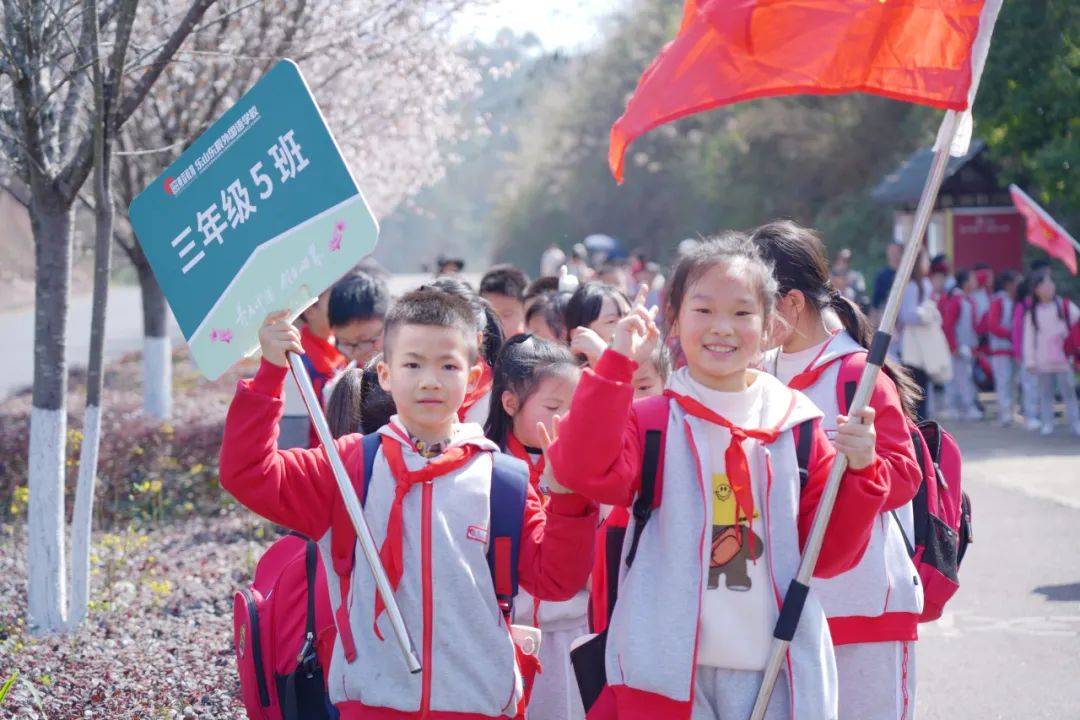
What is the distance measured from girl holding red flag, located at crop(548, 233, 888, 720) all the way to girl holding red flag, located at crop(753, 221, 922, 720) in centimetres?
39

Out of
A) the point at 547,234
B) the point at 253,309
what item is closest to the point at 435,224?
the point at 547,234

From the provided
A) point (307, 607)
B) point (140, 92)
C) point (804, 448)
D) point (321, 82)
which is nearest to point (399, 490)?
point (307, 607)

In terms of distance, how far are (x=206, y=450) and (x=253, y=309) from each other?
6.85 metres

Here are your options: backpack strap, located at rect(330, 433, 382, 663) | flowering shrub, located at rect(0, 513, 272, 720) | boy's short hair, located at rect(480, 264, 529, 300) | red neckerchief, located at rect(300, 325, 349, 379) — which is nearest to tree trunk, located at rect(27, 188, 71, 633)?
flowering shrub, located at rect(0, 513, 272, 720)

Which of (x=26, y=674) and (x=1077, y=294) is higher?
(x=1077, y=294)

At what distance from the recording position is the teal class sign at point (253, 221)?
10.9ft

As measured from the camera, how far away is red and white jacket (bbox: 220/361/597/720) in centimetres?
311

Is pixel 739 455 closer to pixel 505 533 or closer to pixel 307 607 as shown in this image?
pixel 505 533

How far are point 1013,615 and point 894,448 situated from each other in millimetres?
4150

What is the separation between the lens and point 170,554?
8.20 m

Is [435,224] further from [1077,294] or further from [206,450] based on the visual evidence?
[206,450]

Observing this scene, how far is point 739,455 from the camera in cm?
298

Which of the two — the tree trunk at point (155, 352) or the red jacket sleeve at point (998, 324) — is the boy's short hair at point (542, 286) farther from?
the red jacket sleeve at point (998, 324)

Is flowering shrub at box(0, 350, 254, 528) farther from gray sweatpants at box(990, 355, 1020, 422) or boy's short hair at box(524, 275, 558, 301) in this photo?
gray sweatpants at box(990, 355, 1020, 422)
